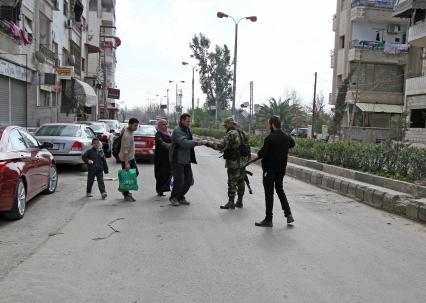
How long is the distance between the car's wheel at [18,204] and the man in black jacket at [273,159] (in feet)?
12.1

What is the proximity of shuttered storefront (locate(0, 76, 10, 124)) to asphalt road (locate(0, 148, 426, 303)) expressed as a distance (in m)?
13.2

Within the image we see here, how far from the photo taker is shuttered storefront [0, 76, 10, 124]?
21.2m

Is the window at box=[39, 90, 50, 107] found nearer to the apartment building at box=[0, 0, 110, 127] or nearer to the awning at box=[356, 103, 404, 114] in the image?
the apartment building at box=[0, 0, 110, 127]

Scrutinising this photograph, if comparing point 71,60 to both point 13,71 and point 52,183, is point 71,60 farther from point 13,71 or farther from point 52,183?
point 52,183

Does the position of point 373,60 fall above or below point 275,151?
above

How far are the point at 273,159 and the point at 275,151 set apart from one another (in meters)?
0.13

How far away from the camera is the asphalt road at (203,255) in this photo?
4.65 metres

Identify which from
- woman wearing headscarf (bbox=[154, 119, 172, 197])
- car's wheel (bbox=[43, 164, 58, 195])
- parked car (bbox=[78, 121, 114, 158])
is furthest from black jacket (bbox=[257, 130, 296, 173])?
parked car (bbox=[78, 121, 114, 158])

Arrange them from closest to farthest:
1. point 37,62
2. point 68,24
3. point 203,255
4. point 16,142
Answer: point 203,255 → point 16,142 → point 37,62 → point 68,24

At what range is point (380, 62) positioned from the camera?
4650 centimetres

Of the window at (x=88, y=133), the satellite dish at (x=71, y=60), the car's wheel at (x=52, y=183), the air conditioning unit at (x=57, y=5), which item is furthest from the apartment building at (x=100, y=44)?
the car's wheel at (x=52, y=183)

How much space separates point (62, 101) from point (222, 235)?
29.3 m

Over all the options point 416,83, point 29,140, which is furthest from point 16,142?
point 416,83

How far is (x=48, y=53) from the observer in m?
28.3
